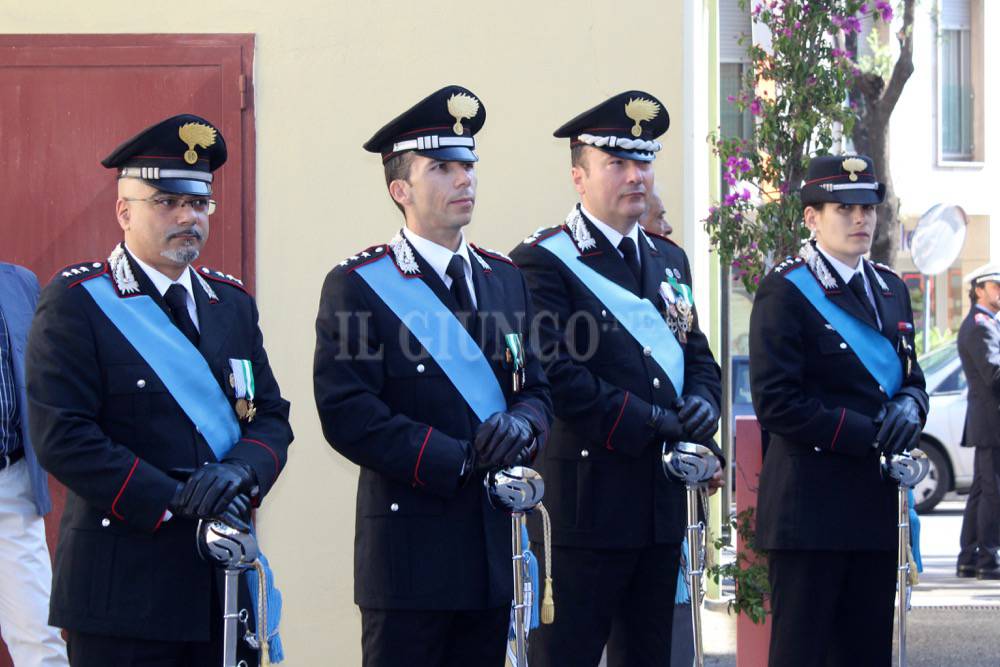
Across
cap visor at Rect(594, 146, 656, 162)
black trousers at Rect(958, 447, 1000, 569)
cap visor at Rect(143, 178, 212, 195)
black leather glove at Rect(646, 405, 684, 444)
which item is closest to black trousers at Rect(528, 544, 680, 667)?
black leather glove at Rect(646, 405, 684, 444)

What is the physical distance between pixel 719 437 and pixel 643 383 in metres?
3.44

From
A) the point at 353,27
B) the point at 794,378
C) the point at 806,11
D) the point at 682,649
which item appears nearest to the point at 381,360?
the point at 794,378

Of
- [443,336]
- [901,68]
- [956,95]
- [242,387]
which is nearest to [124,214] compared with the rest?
[242,387]

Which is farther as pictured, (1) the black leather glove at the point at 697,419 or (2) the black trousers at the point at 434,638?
(1) the black leather glove at the point at 697,419

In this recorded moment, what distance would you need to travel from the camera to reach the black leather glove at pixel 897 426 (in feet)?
16.8

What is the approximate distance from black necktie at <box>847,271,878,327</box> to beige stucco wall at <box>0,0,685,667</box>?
50.4 inches

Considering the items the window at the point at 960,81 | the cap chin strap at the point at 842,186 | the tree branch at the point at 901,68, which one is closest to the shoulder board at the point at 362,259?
the cap chin strap at the point at 842,186

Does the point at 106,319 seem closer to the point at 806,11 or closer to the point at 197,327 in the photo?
the point at 197,327

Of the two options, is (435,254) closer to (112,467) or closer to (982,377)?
(112,467)

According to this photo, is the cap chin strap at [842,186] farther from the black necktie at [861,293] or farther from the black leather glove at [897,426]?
the black leather glove at [897,426]

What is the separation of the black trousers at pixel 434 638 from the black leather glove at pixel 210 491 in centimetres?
63

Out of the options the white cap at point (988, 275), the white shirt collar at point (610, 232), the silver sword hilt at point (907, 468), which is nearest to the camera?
the white shirt collar at point (610, 232)

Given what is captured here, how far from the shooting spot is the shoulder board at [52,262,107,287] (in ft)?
13.1

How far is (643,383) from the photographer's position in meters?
4.94
